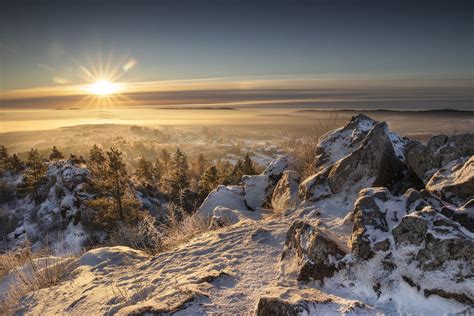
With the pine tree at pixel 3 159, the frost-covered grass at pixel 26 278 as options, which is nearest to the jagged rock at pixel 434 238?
the frost-covered grass at pixel 26 278

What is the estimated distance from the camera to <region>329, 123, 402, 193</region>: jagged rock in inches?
271

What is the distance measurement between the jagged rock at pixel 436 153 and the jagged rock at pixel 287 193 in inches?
109

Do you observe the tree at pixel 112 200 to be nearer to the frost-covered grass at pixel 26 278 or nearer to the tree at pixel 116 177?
the tree at pixel 116 177

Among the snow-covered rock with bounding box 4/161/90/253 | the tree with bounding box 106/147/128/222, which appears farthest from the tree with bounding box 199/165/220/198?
the snow-covered rock with bounding box 4/161/90/253

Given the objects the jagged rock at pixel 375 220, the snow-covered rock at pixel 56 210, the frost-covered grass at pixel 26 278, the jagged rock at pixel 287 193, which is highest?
the jagged rock at pixel 375 220

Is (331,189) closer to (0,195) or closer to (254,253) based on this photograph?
(254,253)

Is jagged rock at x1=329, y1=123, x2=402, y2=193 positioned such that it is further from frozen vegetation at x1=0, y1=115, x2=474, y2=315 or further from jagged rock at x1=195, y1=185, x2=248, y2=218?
jagged rock at x1=195, y1=185, x2=248, y2=218

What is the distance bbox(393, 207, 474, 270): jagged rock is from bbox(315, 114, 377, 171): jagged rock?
4.56 metres

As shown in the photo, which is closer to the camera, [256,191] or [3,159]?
[256,191]

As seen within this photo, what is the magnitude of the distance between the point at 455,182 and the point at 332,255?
2558 mm

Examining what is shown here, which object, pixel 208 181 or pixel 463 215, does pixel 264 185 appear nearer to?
pixel 463 215

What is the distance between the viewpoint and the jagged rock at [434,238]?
3574mm

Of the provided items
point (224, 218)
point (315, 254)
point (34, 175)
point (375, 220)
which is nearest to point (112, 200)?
point (34, 175)

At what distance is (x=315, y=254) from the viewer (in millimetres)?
4613
